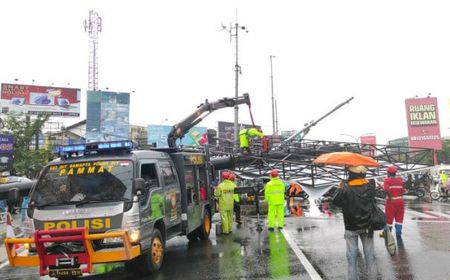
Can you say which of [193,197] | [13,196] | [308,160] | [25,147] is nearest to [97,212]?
[13,196]

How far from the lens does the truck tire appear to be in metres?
7.59

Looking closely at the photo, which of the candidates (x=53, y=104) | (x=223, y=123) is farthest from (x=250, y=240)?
(x=223, y=123)

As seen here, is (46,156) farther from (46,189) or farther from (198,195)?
(46,189)

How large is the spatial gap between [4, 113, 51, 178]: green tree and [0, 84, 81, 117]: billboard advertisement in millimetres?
13621

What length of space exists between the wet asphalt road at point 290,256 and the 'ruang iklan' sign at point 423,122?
142 ft

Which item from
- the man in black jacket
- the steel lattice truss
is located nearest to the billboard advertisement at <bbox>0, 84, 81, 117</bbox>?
the steel lattice truss

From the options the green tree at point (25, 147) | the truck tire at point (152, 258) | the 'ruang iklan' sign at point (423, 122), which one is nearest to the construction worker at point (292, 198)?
the truck tire at point (152, 258)

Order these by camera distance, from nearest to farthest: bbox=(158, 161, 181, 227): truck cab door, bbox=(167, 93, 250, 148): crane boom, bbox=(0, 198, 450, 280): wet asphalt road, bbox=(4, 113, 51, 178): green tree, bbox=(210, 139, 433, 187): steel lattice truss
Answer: bbox=(0, 198, 450, 280): wet asphalt road, bbox=(158, 161, 181, 227): truck cab door, bbox=(167, 93, 250, 148): crane boom, bbox=(210, 139, 433, 187): steel lattice truss, bbox=(4, 113, 51, 178): green tree

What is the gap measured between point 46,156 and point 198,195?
723 inches

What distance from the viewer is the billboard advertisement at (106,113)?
1625 inches

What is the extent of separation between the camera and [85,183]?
7.48 m

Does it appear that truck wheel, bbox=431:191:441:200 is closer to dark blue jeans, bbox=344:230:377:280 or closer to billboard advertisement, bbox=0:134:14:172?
dark blue jeans, bbox=344:230:377:280

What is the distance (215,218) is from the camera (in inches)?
669

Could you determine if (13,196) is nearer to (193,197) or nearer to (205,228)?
(193,197)
